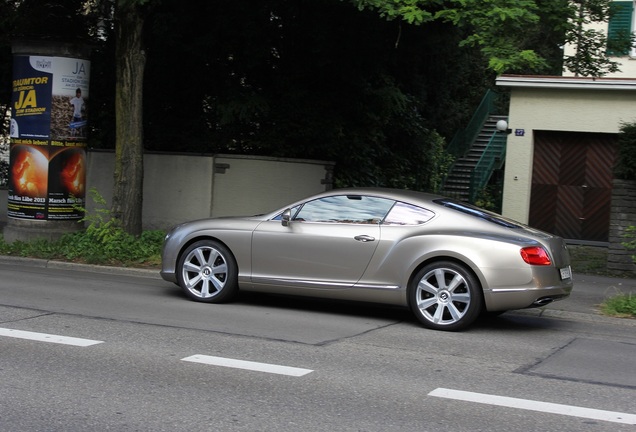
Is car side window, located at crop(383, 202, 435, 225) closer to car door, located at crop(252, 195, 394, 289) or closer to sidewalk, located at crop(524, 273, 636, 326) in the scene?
car door, located at crop(252, 195, 394, 289)

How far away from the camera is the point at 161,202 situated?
56.0 ft

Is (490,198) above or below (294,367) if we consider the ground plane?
above

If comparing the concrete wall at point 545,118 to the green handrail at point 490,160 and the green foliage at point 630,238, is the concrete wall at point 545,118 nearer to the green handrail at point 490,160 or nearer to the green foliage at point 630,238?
the green handrail at point 490,160

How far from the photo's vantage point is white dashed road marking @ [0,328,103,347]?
734 centimetres

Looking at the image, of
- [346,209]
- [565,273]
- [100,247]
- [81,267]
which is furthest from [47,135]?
[565,273]

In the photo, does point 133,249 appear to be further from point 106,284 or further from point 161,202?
point 161,202

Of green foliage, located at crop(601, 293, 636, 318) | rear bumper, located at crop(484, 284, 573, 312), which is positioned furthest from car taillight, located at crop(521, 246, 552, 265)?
green foliage, located at crop(601, 293, 636, 318)

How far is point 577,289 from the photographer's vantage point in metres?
11.7

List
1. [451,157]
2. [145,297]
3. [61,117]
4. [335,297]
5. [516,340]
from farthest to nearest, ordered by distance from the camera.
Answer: [451,157]
[61,117]
[145,297]
[335,297]
[516,340]

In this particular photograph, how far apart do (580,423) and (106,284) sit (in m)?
7.48

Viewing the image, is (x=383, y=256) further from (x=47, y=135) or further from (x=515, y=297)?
(x=47, y=135)

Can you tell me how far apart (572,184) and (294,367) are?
13.2 metres

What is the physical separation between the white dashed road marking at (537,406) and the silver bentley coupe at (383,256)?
7.89ft

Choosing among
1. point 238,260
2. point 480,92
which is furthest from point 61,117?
point 480,92
